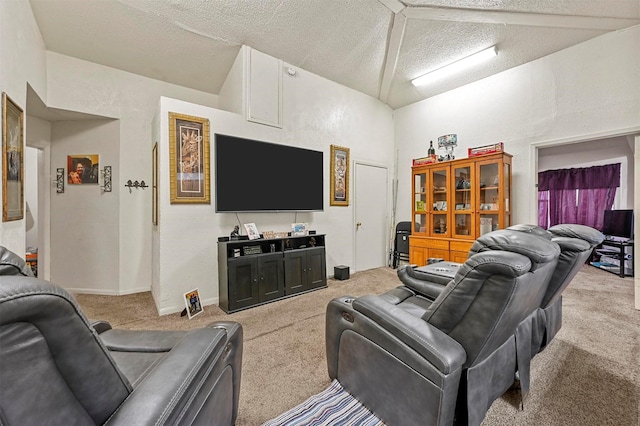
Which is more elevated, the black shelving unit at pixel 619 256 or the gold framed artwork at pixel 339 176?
the gold framed artwork at pixel 339 176

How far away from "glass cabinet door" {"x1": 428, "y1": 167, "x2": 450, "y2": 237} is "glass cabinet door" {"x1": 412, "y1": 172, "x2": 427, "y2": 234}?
0.13 metres

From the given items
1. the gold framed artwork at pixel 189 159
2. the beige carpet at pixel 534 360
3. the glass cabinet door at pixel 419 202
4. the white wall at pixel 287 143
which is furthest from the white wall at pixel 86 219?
the glass cabinet door at pixel 419 202

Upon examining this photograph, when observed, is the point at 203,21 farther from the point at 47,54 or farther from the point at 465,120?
the point at 465,120

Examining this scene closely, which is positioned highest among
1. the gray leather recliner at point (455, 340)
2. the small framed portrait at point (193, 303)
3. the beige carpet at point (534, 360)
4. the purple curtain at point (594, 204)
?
the purple curtain at point (594, 204)

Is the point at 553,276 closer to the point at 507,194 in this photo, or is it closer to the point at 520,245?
the point at 520,245

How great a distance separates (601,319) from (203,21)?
5216 millimetres

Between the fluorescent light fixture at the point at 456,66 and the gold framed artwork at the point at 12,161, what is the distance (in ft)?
15.8

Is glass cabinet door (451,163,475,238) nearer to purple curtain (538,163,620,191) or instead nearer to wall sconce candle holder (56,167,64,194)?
purple curtain (538,163,620,191)

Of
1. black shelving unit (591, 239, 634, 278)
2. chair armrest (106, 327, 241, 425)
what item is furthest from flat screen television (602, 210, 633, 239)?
chair armrest (106, 327, 241, 425)

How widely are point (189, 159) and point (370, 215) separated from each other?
3175 mm

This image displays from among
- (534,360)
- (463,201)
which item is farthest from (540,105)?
(534,360)

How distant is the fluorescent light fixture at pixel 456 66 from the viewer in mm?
3600

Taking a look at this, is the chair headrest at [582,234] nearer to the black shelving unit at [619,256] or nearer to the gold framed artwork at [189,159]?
the gold framed artwork at [189,159]

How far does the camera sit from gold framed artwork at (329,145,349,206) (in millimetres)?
4359
